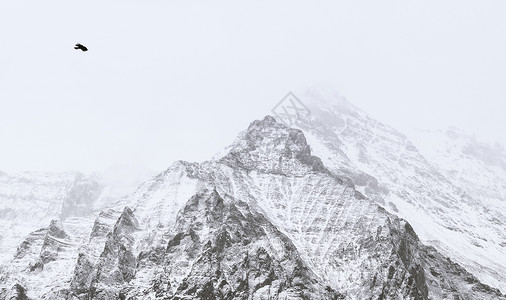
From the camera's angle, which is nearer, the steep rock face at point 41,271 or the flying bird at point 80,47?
the flying bird at point 80,47

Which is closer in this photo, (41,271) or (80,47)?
(80,47)

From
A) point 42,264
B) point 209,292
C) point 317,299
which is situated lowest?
point 317,299

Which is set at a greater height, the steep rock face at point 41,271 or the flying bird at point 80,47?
the flying bird at point 80,47

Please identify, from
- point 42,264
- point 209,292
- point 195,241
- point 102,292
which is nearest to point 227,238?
point 195,241

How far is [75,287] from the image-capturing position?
6811 inches

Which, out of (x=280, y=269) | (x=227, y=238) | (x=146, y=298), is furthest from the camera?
(x=227, y=238)

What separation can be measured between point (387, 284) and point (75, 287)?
9014 cm

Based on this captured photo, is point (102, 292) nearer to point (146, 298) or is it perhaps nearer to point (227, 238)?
point (146, 298)

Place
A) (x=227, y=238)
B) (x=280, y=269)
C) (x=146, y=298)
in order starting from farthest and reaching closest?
(x=227, y=238) < (x=280, y=269) < (x=146, y=298)

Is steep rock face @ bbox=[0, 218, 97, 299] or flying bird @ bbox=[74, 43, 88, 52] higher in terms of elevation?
flying bird @ bbox=[74, 43, 88, 52]

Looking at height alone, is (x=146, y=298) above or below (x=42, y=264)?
below

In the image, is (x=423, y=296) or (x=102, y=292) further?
(x=423, y=296)

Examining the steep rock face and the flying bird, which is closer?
the flying bird

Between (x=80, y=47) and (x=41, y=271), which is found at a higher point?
(x=80, y=47)
